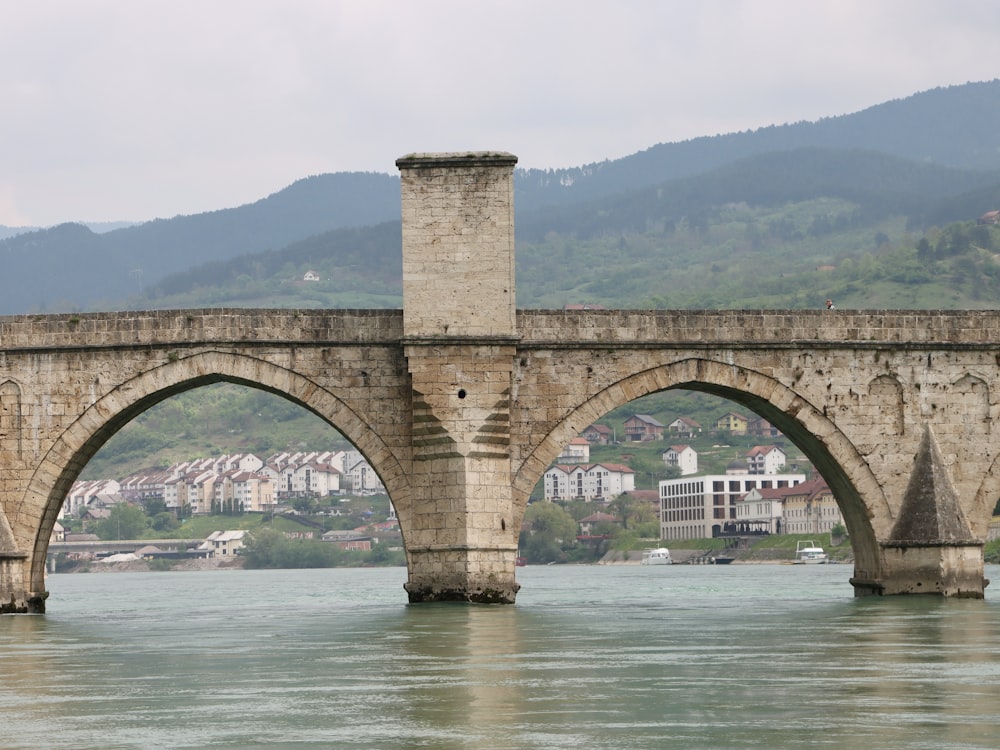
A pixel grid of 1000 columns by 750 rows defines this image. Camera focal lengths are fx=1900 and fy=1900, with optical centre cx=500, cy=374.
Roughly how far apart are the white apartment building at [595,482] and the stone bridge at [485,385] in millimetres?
105378

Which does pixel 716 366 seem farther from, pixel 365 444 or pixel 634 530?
pixel 634 530

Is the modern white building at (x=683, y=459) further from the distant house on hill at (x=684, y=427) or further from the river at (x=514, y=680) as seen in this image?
the river at (x=514, y=680)

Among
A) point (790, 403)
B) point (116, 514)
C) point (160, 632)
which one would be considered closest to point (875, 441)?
point (790, 403)

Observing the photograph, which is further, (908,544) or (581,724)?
(908,544)

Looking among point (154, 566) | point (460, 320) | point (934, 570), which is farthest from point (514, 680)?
point (154, 566)

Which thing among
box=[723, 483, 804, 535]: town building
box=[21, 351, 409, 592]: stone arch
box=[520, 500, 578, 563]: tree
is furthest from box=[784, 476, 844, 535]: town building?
box=[21, 351, 409, 592]: stone arch

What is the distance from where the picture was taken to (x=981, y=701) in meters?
18.5

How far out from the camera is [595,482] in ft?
474

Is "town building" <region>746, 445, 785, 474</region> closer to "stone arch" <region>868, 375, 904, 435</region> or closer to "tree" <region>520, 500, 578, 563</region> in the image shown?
"tree" <region>520, 500, 578, 563</region>

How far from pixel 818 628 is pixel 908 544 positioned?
6941 mm

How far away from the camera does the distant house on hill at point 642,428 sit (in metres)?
160

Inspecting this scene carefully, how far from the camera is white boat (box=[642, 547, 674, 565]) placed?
376 ft

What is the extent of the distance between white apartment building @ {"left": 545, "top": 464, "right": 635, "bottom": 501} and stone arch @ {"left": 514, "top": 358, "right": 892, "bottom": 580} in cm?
10455

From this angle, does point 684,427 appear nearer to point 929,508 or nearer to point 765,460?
point 765,460
